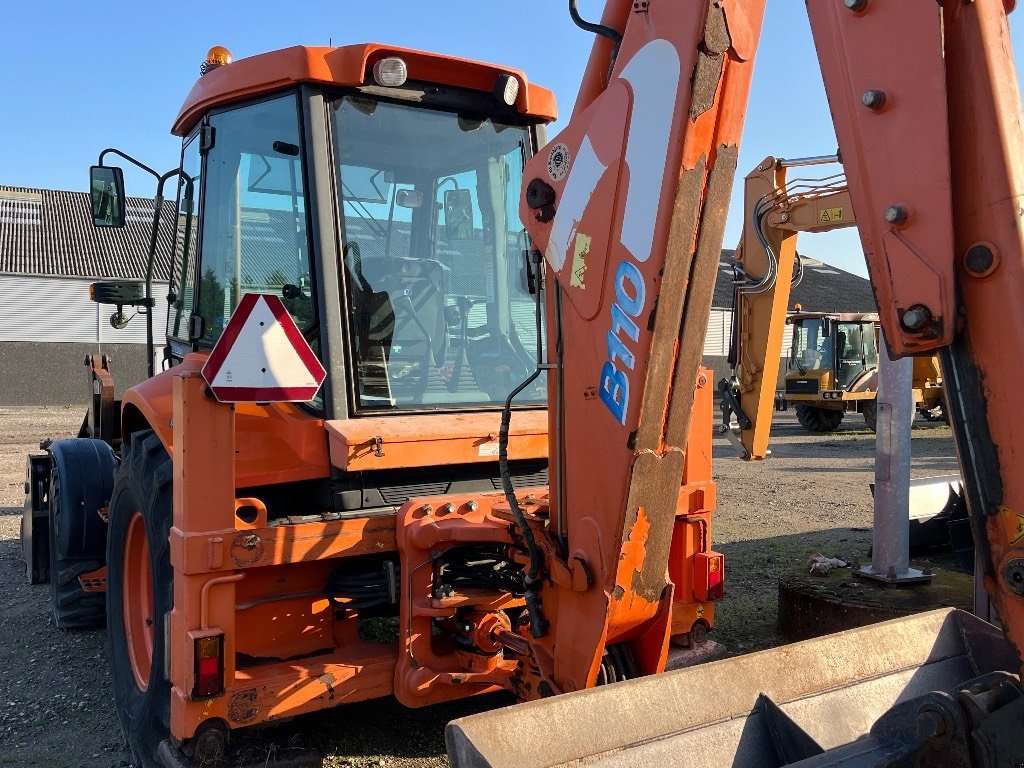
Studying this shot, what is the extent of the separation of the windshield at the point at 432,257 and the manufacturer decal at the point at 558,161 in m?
1.07

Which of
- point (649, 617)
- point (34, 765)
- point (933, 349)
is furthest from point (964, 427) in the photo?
point (34, 765)

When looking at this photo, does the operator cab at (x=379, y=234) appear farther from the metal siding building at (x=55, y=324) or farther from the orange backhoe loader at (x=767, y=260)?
the metal siding building at (x=55, y=324)

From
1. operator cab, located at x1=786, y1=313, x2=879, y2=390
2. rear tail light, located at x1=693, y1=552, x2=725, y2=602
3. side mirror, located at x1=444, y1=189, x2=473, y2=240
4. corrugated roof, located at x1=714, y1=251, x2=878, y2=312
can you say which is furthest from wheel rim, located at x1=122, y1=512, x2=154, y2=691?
corrugated roof, located at x1=714, y1=251, x2=878, y2=312

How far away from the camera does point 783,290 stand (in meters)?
5.34

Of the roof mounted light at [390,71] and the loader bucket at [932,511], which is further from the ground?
the roof mounted light at [390,71]

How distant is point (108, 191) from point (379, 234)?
1.75 m

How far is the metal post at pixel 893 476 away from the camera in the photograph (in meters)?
Result: 5.21

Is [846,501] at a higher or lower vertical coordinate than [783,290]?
lower

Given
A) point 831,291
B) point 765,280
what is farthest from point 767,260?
point 831,291

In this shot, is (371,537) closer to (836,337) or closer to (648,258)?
(648,258)

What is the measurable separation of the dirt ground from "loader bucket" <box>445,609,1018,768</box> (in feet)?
5.02

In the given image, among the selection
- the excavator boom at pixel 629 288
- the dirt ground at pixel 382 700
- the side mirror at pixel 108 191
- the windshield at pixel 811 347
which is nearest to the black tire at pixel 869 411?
the windshield at pixel 811 347

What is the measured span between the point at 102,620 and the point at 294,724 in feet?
7.68

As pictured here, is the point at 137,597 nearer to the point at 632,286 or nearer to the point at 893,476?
the point at 632,286
